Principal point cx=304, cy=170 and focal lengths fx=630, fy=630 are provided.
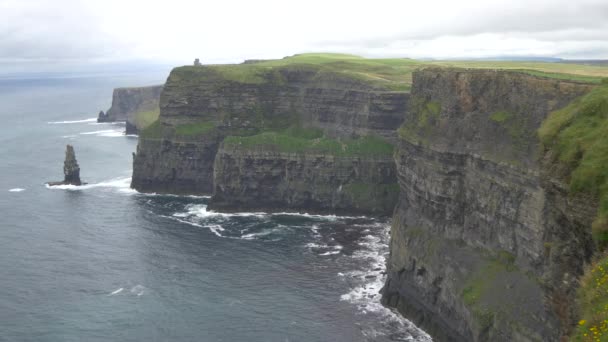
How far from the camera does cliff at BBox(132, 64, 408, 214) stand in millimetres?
121062

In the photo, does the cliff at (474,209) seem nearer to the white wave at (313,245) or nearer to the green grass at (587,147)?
the green grass at (587,147)

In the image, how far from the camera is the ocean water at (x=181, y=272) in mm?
68625

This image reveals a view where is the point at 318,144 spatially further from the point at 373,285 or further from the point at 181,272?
the point at 373,285

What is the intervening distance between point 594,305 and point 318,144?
101m

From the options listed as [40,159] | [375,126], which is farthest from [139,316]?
[40,159]

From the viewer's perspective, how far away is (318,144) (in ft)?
411

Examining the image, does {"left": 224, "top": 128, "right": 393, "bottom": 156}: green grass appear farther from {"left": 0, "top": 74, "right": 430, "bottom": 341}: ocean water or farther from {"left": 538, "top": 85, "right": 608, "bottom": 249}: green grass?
{"left": 538, "top": 85, "right": 608, "bottom": 249}: green grass

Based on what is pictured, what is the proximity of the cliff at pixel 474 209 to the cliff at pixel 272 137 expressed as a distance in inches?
1595

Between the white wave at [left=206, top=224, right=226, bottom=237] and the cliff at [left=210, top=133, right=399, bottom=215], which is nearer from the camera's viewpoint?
the white wave at [left=206, top=224, right=226, bottom=237]

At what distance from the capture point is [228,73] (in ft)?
477

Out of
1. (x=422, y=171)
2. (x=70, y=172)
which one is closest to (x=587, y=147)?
→ (x=422, y=171)

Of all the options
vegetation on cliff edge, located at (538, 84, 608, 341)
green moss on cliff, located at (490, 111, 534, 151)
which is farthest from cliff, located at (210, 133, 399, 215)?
vegetation on cliff edge, located at (538, 84, 608, 341)

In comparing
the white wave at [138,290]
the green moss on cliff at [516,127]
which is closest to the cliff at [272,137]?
the white wave at [138,290]

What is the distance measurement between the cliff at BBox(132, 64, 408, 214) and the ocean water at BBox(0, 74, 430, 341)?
18.3 feet
